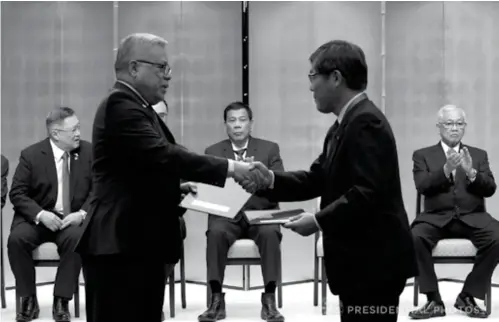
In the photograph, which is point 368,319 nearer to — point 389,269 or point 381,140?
point 389,269

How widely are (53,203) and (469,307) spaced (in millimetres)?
3048

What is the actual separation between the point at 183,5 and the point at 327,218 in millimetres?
5025

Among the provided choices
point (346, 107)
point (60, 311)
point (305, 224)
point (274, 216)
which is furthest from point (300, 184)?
point (60, 311)

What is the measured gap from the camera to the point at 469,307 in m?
6.08

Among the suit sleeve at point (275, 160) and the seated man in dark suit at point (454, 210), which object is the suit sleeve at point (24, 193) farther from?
the seated man in dark suit at point (454, 210)

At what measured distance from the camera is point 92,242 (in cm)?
325

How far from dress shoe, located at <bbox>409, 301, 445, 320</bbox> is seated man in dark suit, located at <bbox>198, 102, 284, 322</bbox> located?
93 centimetres

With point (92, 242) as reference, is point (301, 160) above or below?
above

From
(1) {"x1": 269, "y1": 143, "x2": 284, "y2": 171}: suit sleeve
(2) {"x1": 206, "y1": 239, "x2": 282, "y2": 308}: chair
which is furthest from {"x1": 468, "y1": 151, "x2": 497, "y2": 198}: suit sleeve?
(2) {"x1": 206, "y1": 239, "x2": 282, "y2": 308}: chair

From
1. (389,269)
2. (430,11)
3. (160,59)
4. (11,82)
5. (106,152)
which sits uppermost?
(430,11)

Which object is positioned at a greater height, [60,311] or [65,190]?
[65,190]

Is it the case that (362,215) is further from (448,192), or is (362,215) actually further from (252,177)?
(448,192)

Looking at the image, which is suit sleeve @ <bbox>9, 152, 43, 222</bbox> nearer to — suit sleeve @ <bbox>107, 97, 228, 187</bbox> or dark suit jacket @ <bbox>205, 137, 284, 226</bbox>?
dark suit jacket @ <bbox>205, 137, 284, 226</bbox>

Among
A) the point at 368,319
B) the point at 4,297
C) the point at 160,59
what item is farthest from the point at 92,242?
the point at 4,297
